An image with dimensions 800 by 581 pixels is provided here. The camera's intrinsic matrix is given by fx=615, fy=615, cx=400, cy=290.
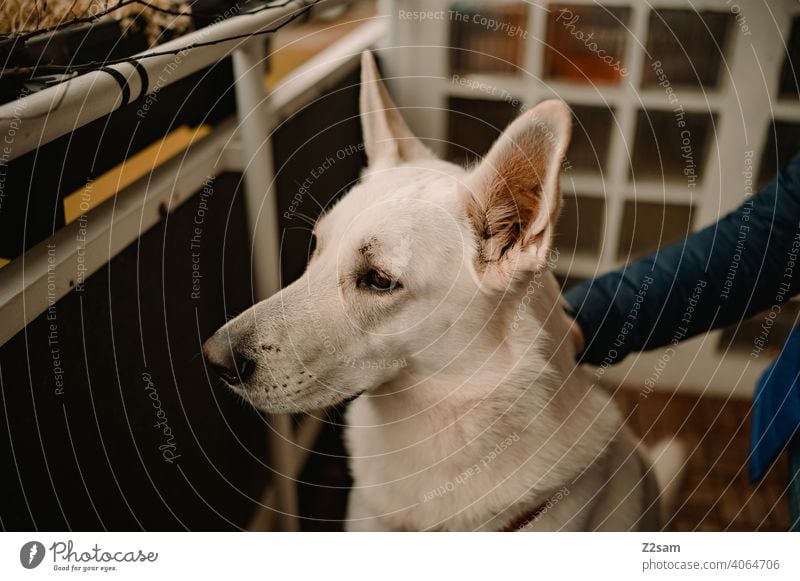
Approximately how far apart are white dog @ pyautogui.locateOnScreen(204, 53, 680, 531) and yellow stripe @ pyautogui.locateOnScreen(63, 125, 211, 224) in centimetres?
17

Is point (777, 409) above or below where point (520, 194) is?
below

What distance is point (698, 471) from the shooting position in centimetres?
105

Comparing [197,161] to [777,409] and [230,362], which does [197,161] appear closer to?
[230,362]

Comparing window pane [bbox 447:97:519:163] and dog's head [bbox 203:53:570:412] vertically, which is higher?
window pane [bbox 447:97:519:163]

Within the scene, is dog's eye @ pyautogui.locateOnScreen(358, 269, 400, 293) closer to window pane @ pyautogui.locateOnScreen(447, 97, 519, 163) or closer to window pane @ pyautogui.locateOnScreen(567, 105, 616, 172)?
window pane @ pyautogui.locateOnScreen(447, 97, 519, 163)

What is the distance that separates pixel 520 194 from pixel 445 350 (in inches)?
7.3

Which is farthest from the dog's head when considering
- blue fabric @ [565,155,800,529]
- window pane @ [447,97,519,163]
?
blue fabric @ [565,155,800,529]

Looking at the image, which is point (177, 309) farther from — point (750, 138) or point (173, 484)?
point (750, 138)
